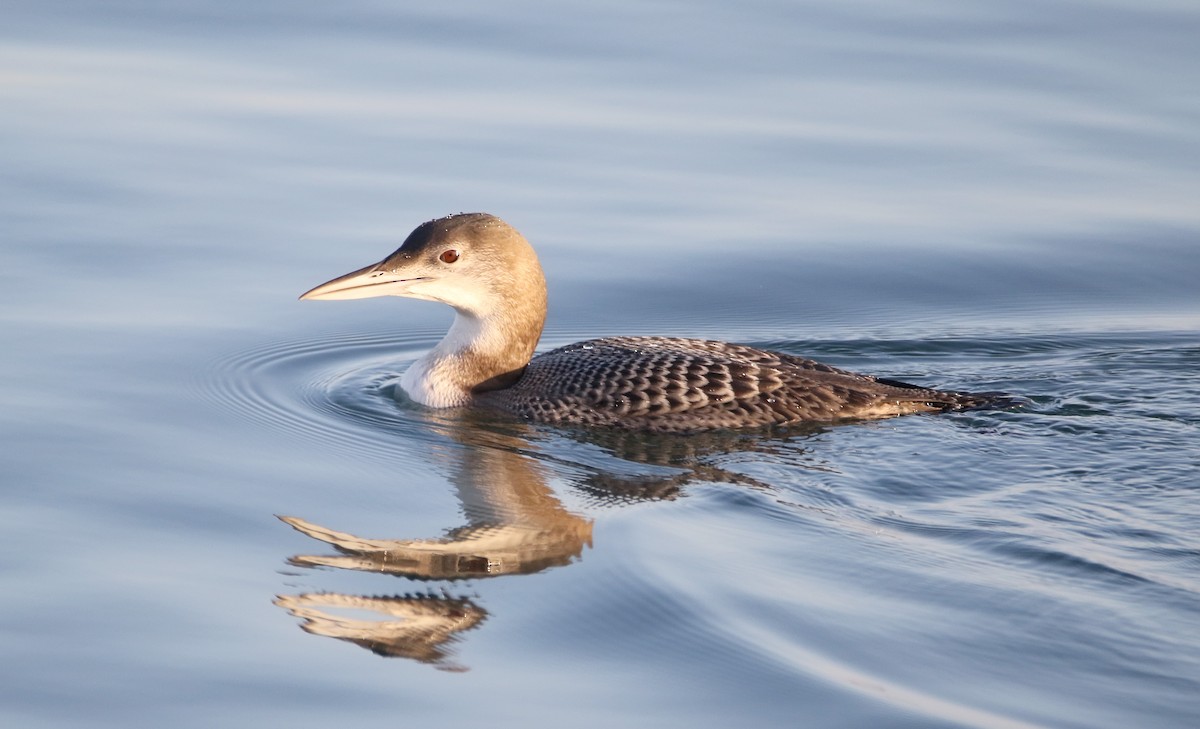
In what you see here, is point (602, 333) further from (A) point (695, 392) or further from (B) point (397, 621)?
(B) point (397, 621)

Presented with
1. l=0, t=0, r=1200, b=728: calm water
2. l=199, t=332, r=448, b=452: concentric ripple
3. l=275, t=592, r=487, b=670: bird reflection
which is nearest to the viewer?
l=0, t=0, r=1200, b=728: calm water

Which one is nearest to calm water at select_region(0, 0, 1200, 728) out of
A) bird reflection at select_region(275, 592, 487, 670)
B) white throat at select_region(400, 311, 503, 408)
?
bird reflection at select_region(275, 592, 487, 670)

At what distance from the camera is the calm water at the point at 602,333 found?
5.24 meters

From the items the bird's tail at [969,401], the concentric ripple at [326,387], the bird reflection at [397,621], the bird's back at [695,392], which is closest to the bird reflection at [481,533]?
the bird reflection at [397,621]

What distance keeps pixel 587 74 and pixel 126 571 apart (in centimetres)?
768

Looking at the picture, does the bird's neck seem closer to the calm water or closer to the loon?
the loon

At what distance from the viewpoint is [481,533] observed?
6.46 meters

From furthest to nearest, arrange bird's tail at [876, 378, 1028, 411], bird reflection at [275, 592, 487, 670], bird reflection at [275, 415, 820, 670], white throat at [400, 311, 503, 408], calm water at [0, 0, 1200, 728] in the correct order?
white throat at [400, 311, 503, 408], bird's tail at [876, 378, 1028, 411], bird reflection at [275, 415, 820, 670], bird reflection at [275, 592, 487, 670], calm water at [0, 0, 1200, 728]

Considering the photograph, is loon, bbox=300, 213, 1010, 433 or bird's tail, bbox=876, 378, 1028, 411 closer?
loon, bbox=300, 213, 1010, 433

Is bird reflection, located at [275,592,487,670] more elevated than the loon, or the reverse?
the loon

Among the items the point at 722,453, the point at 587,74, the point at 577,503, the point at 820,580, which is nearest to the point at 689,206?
the point at 587,74

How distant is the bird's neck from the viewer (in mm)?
8258

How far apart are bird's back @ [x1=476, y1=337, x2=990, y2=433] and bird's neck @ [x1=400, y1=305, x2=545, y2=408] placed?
13 centimetres

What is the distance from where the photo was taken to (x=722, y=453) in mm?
7535
